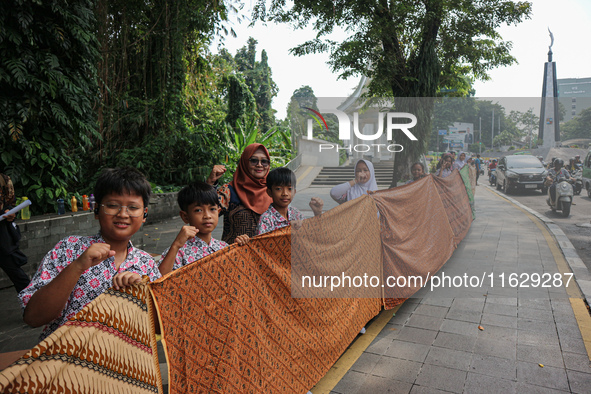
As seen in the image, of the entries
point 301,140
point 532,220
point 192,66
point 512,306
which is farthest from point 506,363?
point 301,140

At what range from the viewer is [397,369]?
3.16 metres

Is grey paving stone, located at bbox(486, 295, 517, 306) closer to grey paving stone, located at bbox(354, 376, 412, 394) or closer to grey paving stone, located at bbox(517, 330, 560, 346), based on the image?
grey paving stone, located at bbox(517, 330, 560, 346)

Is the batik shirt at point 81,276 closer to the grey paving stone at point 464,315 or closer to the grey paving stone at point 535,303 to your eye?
the grey paving stone at point 464,315

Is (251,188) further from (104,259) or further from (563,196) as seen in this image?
(563,196)

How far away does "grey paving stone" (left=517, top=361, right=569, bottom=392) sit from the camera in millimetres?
2904

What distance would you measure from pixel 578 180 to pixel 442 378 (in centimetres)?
→ 1413

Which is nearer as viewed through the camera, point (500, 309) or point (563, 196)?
point (500, 309)

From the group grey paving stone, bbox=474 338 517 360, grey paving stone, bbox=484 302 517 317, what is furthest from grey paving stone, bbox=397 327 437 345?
grey paving stone, bbox=484 302 517 317

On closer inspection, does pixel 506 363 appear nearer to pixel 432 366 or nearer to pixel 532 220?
pixel 432 366

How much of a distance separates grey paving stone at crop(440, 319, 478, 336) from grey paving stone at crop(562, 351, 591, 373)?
731 mm

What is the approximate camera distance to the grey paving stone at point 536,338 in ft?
11.8

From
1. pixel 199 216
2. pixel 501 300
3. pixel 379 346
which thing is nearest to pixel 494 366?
pixel 379 346

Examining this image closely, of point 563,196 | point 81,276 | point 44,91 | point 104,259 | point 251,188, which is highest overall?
point 44,91

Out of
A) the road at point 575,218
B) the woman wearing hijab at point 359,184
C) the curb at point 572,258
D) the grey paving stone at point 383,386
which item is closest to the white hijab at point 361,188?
the woman wearing hijab at point 359,184
